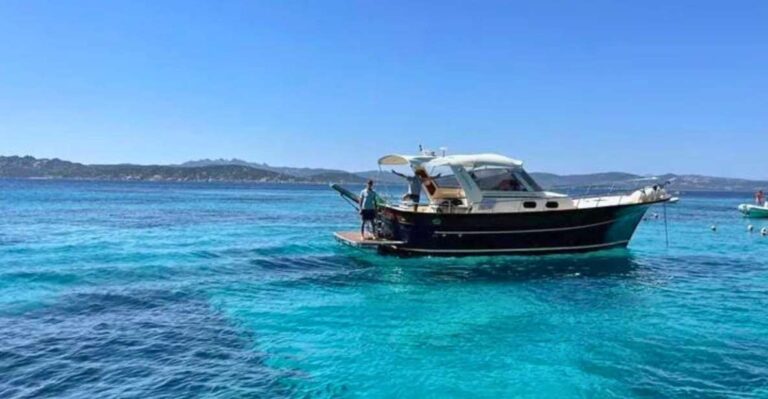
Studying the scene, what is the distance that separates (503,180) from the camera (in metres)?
21.5

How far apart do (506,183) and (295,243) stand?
409 inches

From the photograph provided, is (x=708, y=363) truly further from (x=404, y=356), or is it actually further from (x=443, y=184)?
(x=443, y=184)

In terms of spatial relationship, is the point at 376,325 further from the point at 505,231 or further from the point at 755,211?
the point at 755,211

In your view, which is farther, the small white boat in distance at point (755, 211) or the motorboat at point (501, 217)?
the small white boat in distance at point (755, 211)

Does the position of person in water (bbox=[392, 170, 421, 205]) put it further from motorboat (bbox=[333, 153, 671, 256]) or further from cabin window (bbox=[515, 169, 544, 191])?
cabin window (bbox=[515, 169, 544, 191])

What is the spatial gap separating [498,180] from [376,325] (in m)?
10.8

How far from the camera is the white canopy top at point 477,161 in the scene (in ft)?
70.6

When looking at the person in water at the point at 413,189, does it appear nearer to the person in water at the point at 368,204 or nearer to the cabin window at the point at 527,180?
the person in water at the point at 368,204

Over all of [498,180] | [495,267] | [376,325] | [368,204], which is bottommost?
[376,325]

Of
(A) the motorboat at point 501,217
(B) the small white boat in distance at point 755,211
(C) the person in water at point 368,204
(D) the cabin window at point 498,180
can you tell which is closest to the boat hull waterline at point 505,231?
(A) the motorboat at point 501,217

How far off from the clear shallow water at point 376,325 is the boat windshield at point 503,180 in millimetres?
2681

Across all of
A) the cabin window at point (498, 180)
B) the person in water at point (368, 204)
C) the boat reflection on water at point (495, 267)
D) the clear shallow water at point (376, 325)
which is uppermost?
the cabin window at point (498, 180)

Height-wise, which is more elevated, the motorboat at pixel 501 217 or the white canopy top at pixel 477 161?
the white canopy top at pixel 477 161

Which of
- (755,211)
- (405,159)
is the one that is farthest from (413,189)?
(755,211)
